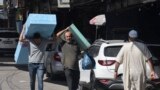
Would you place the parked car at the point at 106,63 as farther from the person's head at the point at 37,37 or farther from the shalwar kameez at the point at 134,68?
the shalwar kameez at the point at 134,68

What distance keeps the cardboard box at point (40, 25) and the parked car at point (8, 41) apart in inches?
888

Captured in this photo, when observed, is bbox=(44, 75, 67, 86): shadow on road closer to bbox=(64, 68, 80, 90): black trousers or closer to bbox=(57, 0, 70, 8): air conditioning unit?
bbox=(64, 68, 80, 90): black trousers

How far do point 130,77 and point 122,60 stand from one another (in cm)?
41

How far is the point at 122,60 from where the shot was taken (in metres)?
10.5

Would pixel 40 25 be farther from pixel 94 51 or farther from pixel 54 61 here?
pixel 54 61

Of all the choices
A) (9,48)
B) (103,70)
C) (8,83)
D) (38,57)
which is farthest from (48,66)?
(9,48)

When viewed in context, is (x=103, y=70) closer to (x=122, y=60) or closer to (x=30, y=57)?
(x=30, y=57)

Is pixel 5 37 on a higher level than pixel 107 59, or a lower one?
lower

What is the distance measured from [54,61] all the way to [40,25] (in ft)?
25.1

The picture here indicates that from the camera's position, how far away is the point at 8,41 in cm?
3506

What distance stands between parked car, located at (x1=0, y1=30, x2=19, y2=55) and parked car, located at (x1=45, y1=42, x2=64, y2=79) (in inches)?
572

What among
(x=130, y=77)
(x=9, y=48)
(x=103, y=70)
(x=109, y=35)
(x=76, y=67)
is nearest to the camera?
(x=130, y=77)

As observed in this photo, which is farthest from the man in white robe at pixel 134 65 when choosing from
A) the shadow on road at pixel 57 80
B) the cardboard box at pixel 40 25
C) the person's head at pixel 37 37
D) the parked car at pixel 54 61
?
the shadow on road at pixel 57 80

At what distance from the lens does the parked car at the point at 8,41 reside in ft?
115
